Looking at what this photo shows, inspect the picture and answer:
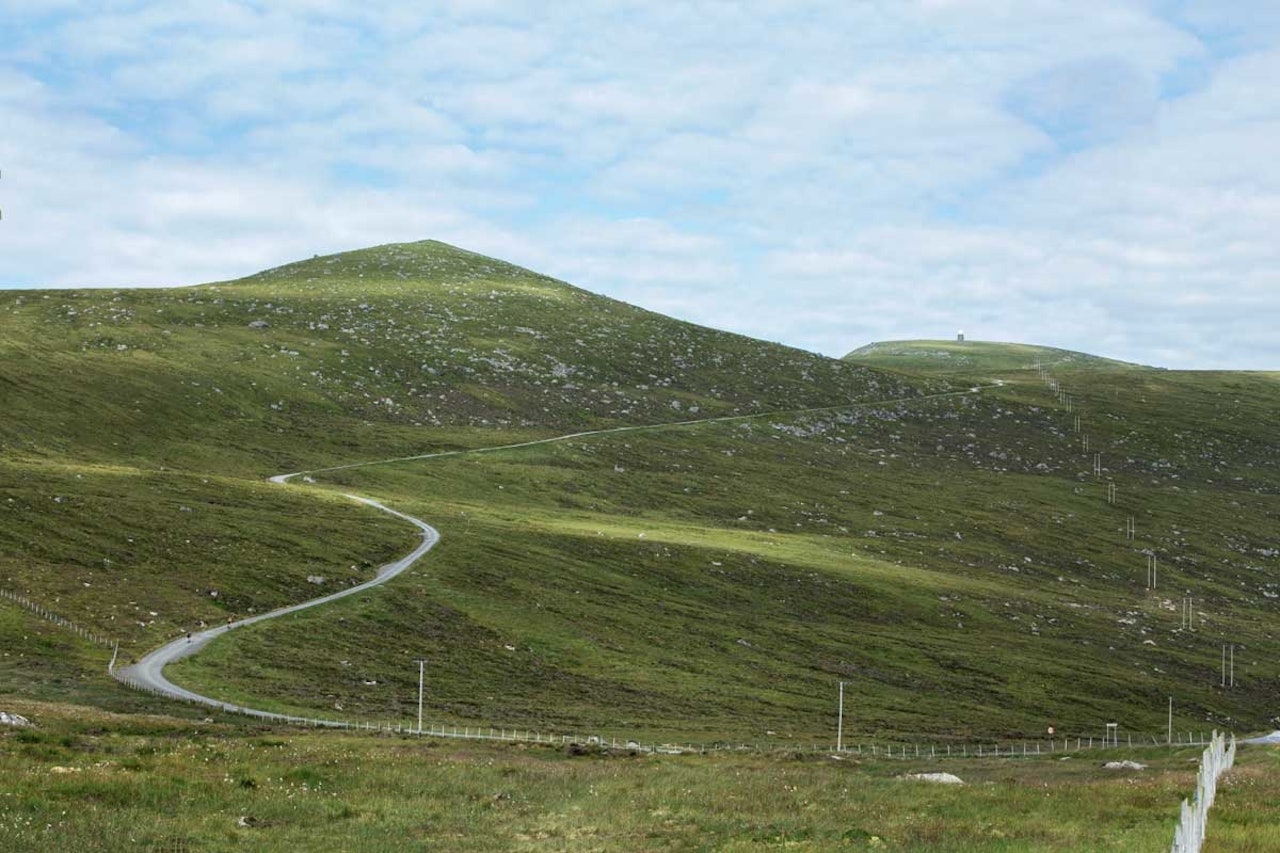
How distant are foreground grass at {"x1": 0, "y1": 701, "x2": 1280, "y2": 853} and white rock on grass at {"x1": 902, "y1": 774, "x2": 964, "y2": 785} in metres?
0.75

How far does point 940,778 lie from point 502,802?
698 inches

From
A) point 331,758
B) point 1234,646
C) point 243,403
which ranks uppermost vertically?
point 243,403

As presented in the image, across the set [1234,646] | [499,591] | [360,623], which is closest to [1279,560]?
[1234,646]

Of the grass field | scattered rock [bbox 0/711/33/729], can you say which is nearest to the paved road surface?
the grass field

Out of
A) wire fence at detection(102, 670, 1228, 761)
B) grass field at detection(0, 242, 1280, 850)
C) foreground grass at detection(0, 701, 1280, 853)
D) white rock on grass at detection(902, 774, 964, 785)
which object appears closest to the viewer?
foreground grass at detection(0, 701, 1280, 853)

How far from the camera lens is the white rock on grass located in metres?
42.7

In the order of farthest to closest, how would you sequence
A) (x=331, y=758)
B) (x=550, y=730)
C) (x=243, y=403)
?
(x=243, y=403) → (x=550, y=730) → (x=331, y=758)

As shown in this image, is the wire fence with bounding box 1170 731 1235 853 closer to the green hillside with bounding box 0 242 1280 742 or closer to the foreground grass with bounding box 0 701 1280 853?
the foreground grass with bounding box 0 701 1280 853

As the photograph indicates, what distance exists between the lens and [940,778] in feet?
145

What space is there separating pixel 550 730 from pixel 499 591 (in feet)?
131

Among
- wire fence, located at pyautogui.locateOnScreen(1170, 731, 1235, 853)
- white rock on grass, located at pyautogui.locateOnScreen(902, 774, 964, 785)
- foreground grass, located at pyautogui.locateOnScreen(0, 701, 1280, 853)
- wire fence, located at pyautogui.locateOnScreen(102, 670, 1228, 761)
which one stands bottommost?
wire fence, located at pyautogui.locateOnScreen(102, 670, 1228, 761)

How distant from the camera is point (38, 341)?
19588 cm

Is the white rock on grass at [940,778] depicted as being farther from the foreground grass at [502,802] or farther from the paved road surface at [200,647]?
the paved road surface at [200,647]

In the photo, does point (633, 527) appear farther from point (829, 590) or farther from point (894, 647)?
point (894, 647)
